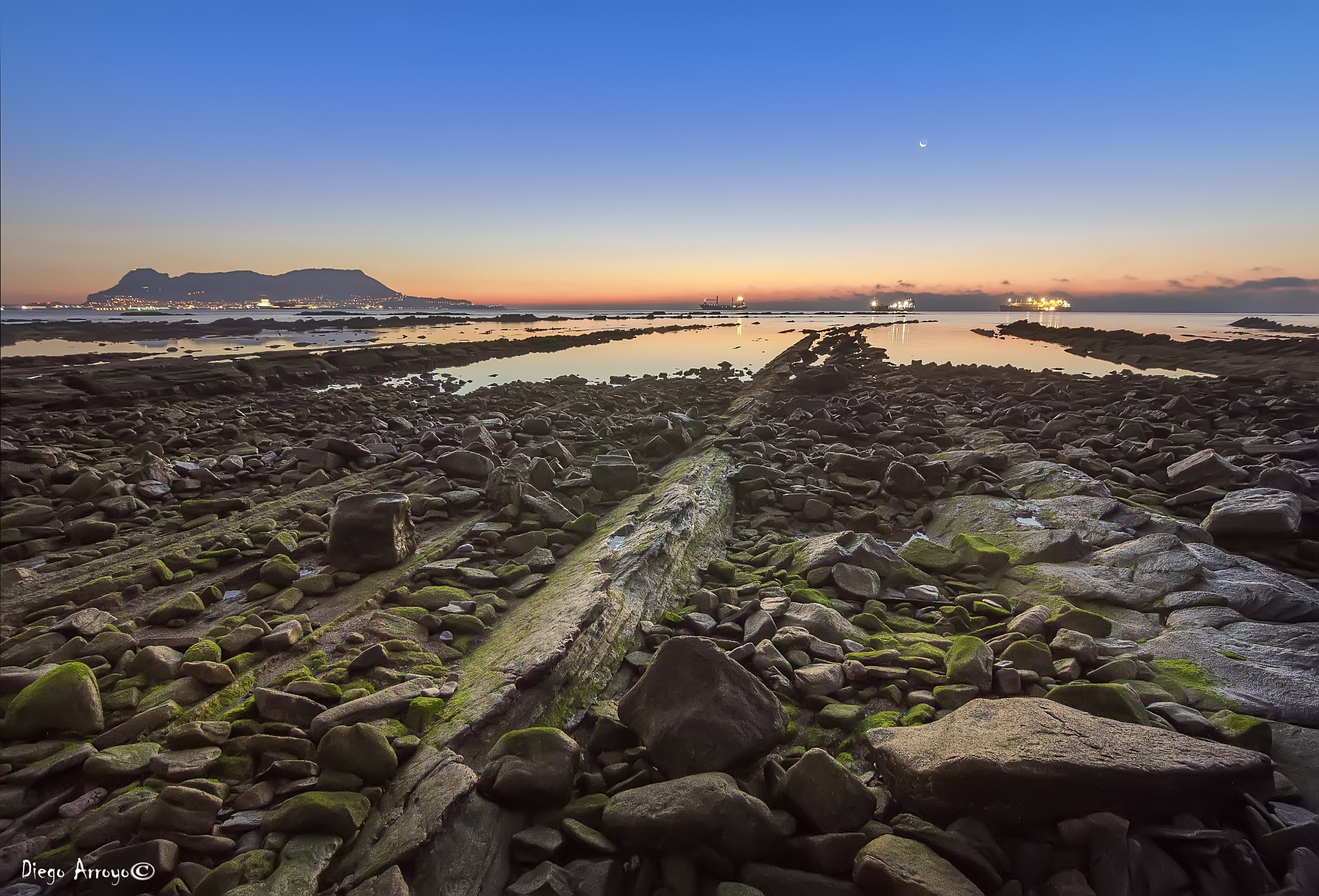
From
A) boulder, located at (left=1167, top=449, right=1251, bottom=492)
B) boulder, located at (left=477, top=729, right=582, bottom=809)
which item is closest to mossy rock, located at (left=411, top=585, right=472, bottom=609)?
boulder, located at (left=477, top=729, right=582, bottom=809)

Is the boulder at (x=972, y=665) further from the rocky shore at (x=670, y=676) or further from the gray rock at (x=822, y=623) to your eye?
the gray rock at (x=822, y=623)

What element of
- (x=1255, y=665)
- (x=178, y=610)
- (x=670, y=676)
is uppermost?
(x=670, y=676)

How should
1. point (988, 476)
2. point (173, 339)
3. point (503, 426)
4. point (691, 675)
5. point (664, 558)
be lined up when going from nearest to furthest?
point (691, 675), point (664, 558), point (988, 476), point (503, 426), point (173, 339)

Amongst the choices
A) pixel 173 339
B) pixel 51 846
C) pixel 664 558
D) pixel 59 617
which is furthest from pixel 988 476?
pixel 173 339

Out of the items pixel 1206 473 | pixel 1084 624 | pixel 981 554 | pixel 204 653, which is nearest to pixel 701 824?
pixel 1084 624

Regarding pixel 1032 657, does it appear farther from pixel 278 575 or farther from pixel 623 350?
pixel 623 350

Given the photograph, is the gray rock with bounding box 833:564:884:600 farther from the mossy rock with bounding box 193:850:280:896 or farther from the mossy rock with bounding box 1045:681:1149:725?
the mossy rock with bounding box 193:850:280:896

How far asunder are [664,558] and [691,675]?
2321 mm

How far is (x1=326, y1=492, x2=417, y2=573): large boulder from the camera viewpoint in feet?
18.0

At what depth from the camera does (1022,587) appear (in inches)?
190

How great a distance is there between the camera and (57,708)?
124 inches

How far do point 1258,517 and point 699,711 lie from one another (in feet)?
18.3

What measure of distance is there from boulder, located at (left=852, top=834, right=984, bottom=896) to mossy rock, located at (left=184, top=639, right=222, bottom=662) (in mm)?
3951

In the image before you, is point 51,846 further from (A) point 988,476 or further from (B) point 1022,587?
(A) point 988,476
